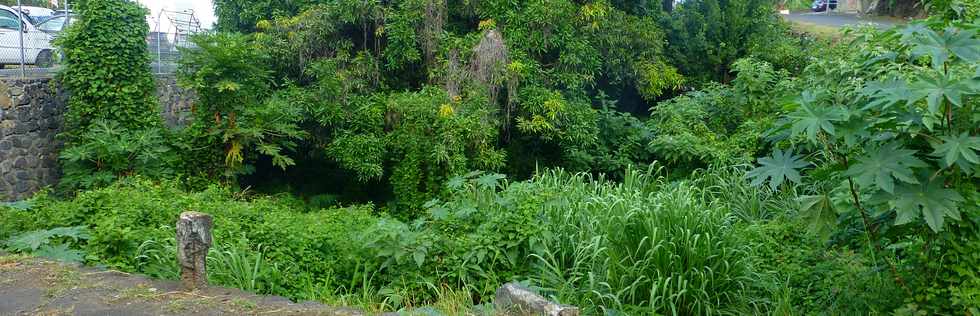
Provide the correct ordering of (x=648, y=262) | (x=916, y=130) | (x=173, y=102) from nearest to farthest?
(x=916, y=130)
(x=648, y=262)
(x=173, y=102)

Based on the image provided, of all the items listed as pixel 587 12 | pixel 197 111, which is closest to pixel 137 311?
pixel 197 111

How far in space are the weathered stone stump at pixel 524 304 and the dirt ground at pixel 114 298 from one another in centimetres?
88

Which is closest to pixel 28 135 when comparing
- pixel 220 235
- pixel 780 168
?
pixel 220 235

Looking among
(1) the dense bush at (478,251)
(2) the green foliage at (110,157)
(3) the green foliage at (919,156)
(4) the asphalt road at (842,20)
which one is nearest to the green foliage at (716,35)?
(4) the asphalt road at (842,20)

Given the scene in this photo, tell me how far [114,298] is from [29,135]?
6321mm

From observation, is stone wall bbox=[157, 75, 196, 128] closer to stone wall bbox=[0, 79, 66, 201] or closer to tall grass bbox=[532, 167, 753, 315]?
stone wall bbox=[0, 79, 66, 201]

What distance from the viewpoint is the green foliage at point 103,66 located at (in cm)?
1005

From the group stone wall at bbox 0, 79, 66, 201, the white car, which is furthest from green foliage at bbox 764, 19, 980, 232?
the white car

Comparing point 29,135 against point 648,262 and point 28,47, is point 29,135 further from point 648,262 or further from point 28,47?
point 648,262

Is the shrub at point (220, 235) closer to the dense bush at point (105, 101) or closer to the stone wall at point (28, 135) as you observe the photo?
the dense bush at point (105, 101)

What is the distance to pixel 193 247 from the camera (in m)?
4.99

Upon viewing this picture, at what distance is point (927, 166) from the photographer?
4.40 meters

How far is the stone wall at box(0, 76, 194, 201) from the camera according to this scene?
31.6ft

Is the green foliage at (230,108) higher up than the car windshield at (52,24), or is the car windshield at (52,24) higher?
the car windshield at (52,24)
